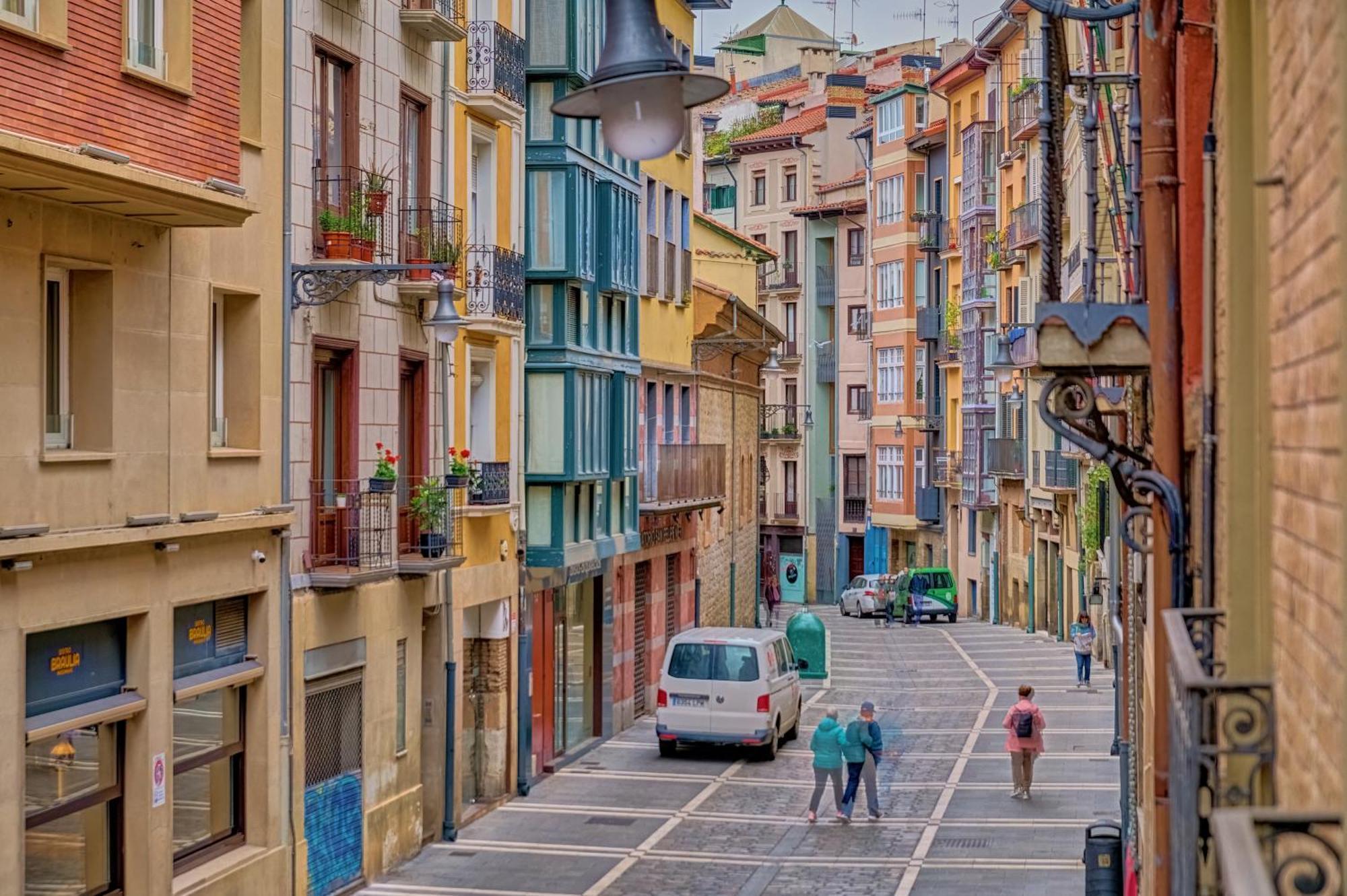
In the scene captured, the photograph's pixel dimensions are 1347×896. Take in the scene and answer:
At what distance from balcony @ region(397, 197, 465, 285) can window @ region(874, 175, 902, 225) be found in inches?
2242

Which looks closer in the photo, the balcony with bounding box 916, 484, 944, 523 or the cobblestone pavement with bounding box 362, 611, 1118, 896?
the cobblestone pavement with bounding box 362, 611, 1118, 896

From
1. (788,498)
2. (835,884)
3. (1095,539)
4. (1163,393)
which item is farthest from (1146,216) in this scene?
(788,498)

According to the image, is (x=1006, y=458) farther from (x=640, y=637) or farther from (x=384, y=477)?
(x=384, y=477)

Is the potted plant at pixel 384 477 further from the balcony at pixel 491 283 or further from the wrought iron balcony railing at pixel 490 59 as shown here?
the wrought iron balcony railing at pixel 490 59

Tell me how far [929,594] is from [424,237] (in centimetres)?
4555

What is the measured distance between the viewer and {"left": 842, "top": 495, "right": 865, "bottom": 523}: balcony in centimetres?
8506

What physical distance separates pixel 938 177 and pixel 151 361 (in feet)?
206

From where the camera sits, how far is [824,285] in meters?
87.5

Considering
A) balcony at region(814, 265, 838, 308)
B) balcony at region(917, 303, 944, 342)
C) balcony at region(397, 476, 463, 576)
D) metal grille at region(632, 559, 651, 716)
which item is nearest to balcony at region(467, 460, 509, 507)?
balcony at region(397, 476, 463, 576)

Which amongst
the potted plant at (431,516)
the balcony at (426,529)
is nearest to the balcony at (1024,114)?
the balcony at (426,529)

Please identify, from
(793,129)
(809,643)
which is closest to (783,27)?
(793,129)

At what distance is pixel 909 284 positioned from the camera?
7856 cm

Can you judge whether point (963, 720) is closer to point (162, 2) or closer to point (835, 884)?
point (835, 884)

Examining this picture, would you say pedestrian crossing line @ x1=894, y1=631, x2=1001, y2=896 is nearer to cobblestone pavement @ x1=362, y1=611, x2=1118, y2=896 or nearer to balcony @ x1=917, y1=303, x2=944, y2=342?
cobblestone pavement @ x1=362, y1=611, x2=1118, y2=896
